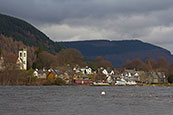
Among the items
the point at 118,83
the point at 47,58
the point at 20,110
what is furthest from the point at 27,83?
the point at 20,110

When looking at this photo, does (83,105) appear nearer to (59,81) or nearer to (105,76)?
(59,81)

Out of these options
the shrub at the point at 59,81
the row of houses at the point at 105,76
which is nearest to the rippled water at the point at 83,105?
the shrub at the point at 59,81

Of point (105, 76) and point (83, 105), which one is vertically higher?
point (105, 76)

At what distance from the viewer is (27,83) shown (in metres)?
140

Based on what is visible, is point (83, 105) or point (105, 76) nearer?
point (83, 105)

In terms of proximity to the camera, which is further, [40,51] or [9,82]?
[40,51]

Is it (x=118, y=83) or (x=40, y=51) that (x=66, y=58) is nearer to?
(x=40, y=51)

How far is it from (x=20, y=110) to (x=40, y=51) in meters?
146

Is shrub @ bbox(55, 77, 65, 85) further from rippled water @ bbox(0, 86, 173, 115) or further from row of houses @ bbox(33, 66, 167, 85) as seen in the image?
rippled water @ bbox(0, 86, 173, 115)

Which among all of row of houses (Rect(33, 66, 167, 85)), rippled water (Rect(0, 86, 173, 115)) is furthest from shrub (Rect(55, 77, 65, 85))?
rippled water (Rect(0, 86, 173, 115))

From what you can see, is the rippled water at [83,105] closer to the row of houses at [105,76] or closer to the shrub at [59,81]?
the shrub at [59,81]

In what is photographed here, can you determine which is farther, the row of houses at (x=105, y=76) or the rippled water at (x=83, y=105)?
the row of houses at (x=105, y=76)

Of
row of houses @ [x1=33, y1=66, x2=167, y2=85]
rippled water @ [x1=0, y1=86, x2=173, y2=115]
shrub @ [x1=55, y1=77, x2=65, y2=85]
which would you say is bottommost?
rippled water @ [x1=0, y1=86, x2=173, y2=115]

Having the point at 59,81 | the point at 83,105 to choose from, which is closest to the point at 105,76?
the point at 59,81
